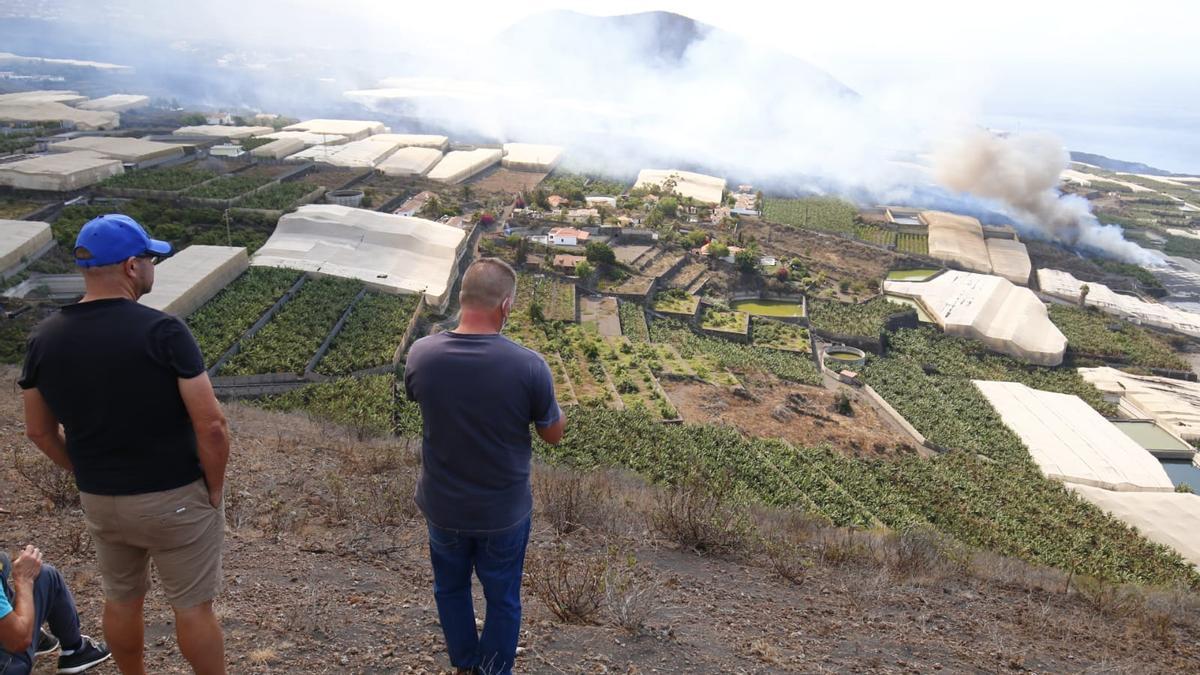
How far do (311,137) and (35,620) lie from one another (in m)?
35.3

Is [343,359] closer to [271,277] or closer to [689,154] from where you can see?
[271,277]

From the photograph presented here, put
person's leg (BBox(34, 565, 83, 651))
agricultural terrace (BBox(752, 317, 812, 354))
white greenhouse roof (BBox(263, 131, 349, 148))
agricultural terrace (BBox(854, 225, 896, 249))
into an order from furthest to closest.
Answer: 1. white greenhouse roof (BBox(263, 131, 349, 148))
2. agricultural terrace (BBox(854, 225, 896, 249))
3. agricultural terrace (BBox(752, 317, 812, 354))
4. person's leg (BBox(34, 565, 83, 651))

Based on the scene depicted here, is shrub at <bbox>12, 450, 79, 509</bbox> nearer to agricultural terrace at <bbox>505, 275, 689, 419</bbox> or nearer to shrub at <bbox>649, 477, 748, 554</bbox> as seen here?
shrub at <bbox>649, 477, 748, 554</bbox>

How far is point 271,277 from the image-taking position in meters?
15.0

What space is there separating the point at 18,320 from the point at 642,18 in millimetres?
76919

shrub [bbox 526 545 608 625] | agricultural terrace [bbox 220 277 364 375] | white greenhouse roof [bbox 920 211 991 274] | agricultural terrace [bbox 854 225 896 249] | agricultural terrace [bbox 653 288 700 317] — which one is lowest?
agricultural terrace [bbox 653 288 700 317]

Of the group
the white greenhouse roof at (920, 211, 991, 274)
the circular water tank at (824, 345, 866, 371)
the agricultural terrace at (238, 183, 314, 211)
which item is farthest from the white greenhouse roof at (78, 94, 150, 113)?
the white greenhouse roof at (920, 211, 991, 274)

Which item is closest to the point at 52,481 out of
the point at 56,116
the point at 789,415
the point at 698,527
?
the point at 698,527

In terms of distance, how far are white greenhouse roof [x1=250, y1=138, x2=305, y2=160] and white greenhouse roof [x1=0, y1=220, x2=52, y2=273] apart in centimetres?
1350

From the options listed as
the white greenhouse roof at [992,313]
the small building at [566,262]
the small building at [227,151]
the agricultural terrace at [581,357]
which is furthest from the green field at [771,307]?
the small building at [227,151]

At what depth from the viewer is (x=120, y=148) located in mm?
25344

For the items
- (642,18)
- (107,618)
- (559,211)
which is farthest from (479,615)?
(642,18)

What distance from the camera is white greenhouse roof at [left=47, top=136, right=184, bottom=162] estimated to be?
80.4 feet

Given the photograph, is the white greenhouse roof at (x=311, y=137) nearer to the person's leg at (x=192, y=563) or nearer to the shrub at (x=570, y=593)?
the shrub at (x=570, y=593)
